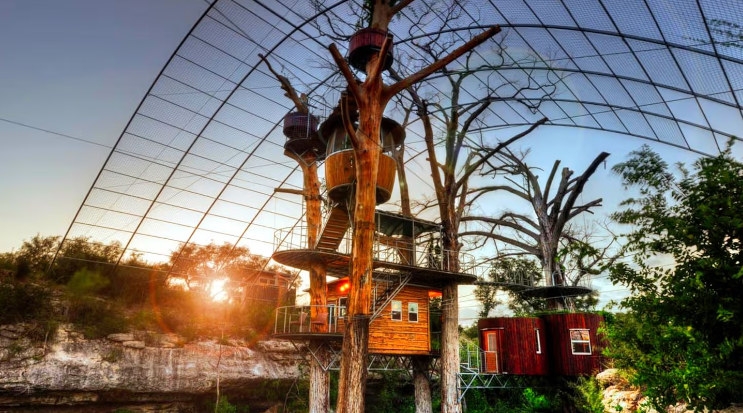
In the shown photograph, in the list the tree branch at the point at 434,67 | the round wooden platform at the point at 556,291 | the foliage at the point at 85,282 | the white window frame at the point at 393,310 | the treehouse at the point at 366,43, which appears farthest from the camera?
the round wooden platform at the point at 556,291

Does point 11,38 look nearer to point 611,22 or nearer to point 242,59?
point 242,59

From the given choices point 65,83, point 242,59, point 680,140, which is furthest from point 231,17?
point 680,140

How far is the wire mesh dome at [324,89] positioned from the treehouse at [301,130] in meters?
0.87

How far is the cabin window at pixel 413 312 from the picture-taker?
866 inches

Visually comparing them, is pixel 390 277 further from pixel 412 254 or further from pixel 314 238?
pixel 314 238

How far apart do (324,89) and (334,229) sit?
28.4 ft

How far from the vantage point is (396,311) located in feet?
70.6

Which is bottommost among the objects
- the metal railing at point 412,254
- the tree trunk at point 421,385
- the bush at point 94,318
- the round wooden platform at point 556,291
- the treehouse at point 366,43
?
the tree trunk at point 421,385

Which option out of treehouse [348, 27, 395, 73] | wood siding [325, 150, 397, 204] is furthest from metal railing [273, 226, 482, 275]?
treehouse [348, 27, 395, 73]

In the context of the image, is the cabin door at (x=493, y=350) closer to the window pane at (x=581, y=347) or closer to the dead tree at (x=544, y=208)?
the window pane at (x=581, y=347)

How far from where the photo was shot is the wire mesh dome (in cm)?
1656

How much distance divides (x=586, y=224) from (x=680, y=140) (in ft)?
50.1

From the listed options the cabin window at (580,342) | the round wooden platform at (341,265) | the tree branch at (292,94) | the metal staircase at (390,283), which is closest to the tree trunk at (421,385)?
the round wooden platform at (341,265)

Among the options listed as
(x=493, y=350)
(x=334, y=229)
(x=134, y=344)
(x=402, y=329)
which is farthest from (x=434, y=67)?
(x=134, y=344)
